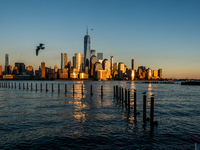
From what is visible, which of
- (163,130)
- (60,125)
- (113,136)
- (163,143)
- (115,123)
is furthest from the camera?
(115,123)

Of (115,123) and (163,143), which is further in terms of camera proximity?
(115,123)

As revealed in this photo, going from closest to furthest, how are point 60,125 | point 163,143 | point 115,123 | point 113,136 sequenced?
1. point 163,143
2. point 113,136
3. point 60,125
4. point 115,123

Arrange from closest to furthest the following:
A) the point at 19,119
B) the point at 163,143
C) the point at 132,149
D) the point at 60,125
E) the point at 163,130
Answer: the point at 132,149 → the point at 163,143 → the point at 163,130 → the point at 60,125 → the point at 19,119

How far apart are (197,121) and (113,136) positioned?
37.7 feet

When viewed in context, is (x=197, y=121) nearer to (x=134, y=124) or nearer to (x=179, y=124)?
(x=179, y=124)

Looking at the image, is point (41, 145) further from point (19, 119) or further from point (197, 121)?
point (197, 121)

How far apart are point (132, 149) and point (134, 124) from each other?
7.17 meters

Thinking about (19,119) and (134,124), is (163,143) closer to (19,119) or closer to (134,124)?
(134,124)

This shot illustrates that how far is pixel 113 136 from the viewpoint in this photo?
606 inches

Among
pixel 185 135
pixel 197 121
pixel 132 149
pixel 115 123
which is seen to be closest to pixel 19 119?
pixel 115 123

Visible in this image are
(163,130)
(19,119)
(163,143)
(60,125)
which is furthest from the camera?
(19,119)

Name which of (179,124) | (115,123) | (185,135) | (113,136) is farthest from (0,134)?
(179,124)

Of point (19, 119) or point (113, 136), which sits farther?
point (19, 119)

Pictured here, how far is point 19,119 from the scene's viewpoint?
21.5 metres
